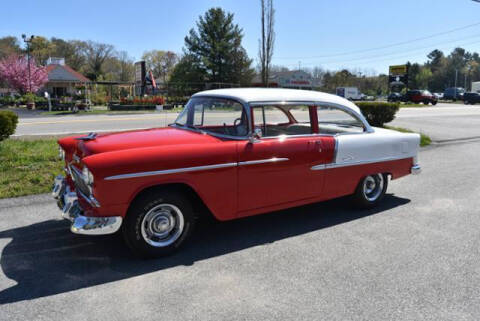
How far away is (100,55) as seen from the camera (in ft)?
259

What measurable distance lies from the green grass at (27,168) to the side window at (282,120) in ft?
12.1

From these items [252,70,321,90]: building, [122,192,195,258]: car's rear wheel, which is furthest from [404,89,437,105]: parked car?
[122,192,195,258]: car's rear wheel

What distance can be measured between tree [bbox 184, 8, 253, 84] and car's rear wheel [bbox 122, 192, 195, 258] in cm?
4447

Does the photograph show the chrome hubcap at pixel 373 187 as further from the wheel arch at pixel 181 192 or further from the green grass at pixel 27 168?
the green grass at pixel 27 168

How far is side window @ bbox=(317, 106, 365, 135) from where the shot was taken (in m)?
4.68

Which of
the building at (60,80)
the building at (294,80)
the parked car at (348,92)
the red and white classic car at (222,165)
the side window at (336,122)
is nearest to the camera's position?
the red and white classic car at (222,165)

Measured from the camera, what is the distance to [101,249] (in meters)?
3.89

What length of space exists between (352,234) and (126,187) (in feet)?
8.38

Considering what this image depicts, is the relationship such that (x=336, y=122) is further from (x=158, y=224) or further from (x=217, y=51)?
(x=217, y=51)

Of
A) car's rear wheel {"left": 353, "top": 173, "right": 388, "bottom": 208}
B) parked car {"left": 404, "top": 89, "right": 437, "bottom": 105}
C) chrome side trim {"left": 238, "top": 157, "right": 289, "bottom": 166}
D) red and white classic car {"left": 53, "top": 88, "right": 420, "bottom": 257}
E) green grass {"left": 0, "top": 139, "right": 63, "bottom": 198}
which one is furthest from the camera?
parked car {"left": 404, "top": 89, "right": 437, "bottom": 105}

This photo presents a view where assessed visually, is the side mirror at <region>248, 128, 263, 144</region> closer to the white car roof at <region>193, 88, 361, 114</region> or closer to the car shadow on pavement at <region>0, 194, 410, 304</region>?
the white car roof at <region>193, 88, 361, 114</region>

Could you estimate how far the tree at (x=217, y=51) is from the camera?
47.5 meters

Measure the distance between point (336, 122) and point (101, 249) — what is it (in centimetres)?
317

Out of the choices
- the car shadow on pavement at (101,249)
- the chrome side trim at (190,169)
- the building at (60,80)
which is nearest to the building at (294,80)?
the building at (60,80)
